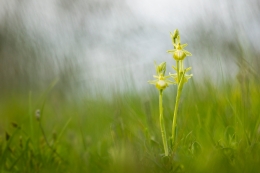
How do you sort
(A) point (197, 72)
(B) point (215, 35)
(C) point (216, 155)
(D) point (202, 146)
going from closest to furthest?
(C) point (216, 155), (D) point (202, 146), (A) point (197, 72), (B) point (215, 35)

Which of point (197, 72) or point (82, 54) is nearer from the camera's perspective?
point (197, 72)

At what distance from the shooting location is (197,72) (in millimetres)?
1590

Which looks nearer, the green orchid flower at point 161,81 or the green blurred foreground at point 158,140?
the green blurred foreground at point 158,140

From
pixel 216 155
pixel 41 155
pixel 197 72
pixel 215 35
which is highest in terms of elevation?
pixel 215 35

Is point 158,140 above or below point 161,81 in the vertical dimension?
below

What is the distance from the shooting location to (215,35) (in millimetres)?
1934

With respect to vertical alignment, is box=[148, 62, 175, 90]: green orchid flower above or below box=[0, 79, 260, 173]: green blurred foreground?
above

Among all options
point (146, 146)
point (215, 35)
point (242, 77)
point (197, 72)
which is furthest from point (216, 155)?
point (215, 35)

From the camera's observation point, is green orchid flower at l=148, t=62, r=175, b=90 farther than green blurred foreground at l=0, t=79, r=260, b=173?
Yes

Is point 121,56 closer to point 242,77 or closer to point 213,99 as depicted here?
point 213,99

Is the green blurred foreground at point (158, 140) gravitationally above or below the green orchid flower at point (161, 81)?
below

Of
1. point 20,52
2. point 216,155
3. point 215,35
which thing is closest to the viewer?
point 216,155

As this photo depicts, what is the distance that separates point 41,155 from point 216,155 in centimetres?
81

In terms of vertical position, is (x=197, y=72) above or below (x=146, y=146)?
above
